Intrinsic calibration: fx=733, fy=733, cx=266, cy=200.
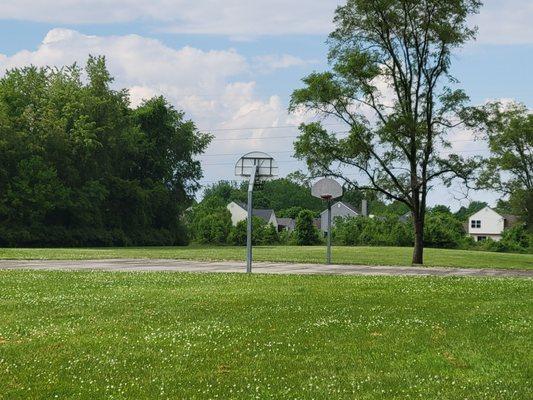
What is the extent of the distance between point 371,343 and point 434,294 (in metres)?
6.04

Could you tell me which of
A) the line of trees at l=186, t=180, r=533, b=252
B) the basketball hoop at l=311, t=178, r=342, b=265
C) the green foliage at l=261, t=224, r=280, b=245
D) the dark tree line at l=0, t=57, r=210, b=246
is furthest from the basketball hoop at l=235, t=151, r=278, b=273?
the green foliage at l=261, t=224, r=280, b=245

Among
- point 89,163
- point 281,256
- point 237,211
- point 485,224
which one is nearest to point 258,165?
point 281,256

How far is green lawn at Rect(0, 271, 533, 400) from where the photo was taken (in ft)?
23.9

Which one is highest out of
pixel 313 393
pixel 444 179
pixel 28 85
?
pixel 28 85

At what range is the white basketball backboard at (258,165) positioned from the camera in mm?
25625

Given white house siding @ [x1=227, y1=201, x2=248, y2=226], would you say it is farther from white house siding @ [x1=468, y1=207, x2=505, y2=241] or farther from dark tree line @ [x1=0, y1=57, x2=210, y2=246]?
dark tree line @ [x1=0, y1=57, x2=210, y2=246]

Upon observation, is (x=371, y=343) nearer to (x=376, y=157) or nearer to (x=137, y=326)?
(x=137, y=326)

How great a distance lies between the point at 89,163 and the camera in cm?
7250

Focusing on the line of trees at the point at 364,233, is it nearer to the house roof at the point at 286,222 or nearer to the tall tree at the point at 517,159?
the tall tree at the point at 517,159

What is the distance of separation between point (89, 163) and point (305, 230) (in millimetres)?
24075

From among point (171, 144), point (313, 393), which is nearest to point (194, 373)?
point (313, 393)

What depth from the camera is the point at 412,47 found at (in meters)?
38.5

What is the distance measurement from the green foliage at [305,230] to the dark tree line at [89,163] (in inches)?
543

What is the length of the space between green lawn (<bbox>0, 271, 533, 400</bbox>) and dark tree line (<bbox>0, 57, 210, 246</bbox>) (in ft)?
169
